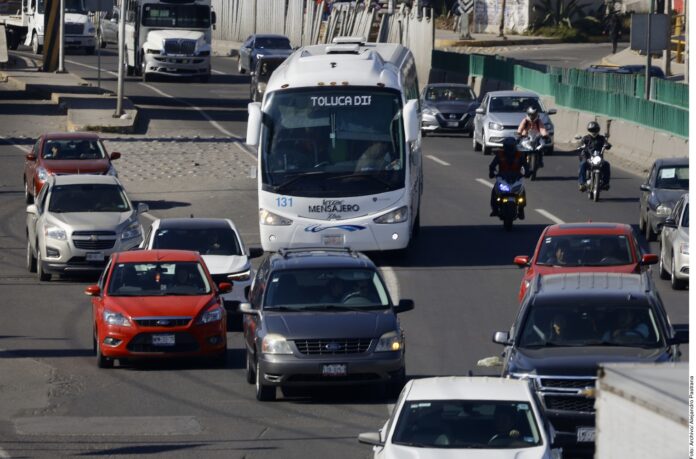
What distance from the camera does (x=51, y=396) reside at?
18219 millimetres

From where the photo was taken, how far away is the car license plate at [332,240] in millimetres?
27062

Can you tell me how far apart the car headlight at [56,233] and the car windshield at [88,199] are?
921 millimetres

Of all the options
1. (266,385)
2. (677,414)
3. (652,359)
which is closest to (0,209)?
(266,385)

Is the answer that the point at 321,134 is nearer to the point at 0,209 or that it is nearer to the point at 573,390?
the point at 0,209

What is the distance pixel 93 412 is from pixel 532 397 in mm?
6374

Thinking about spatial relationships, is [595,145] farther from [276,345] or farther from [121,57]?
[276,345]

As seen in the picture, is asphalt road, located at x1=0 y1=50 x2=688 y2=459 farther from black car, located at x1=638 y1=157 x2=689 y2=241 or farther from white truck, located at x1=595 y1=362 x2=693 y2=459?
white truck, located at x1=595 y1=362 x2=693 y2=459

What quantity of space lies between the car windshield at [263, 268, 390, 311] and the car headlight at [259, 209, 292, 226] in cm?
847

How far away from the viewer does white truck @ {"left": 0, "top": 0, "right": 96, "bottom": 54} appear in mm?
78750

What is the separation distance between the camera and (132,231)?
27969mm

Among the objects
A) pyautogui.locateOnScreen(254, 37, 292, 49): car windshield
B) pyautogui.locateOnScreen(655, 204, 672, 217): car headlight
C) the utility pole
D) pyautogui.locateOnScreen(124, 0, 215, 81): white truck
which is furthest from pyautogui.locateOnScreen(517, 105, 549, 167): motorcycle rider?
pyautogui.locateOnScreen(254, 37, 292, 49): car windshield

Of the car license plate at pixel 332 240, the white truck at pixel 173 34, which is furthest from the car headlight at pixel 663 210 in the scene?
the white truck at pixel 173 34

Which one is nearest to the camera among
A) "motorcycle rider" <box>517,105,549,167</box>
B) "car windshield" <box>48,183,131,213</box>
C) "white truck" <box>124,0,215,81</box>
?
"car windshield" <box>48,183,131,213</box>

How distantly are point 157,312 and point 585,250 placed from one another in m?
6.28
